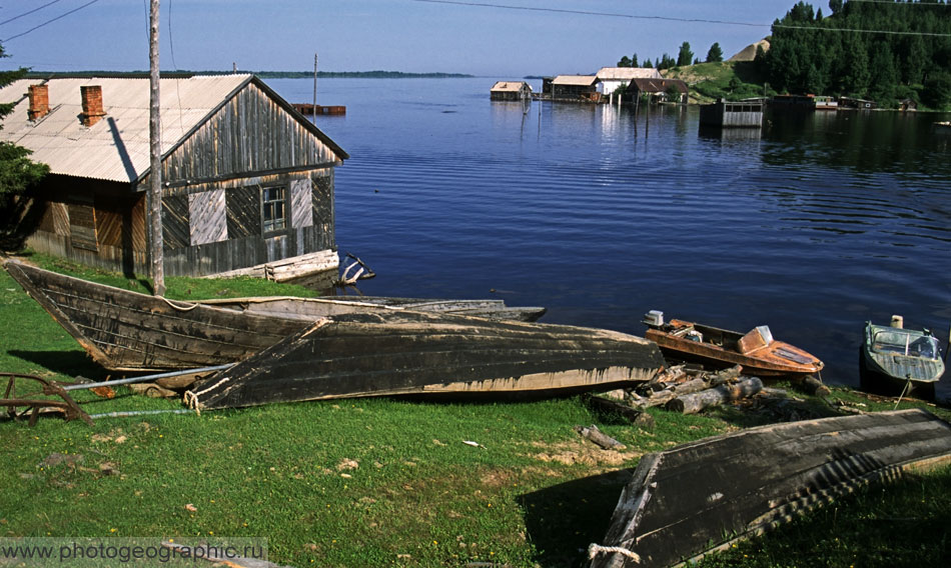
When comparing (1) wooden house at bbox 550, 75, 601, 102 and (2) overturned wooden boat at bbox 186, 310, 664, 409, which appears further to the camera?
(1) wooden house at bbox 550, 75, 601, 102

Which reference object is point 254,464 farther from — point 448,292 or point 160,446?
point 448,292

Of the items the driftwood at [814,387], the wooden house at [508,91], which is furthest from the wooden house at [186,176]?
the wooden house at [508,91]

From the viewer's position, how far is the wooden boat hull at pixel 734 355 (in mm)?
19953

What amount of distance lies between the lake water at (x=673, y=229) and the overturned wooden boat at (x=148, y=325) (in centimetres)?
1628

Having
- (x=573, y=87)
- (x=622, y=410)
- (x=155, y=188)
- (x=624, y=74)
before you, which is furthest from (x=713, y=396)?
(x=573, y=87)

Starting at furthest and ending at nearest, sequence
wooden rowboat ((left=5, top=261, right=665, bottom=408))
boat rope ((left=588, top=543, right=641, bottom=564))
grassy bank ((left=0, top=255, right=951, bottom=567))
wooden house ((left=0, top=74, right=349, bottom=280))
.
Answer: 1. wooden house ((left=0, top=74, right=349, bottom=280))
2. wooden rowboat ((left=5, top=261, right=665, bottom=408))
3. grassy bank ((left=0, top=255, right=951, bottom=567))
4. boat rope ((left=588, top=543, right=641, bottom=564))

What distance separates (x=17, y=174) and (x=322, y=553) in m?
20.9

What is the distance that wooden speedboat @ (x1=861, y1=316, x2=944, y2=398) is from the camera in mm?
20312

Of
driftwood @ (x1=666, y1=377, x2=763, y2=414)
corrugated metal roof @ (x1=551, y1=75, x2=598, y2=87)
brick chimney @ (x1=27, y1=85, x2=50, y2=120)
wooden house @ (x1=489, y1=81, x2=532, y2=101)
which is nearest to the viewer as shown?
driftwood @ (x1=666, y1=377, x2=763, y2=414)

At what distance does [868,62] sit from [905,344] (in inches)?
6335

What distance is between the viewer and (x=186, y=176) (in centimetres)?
2419

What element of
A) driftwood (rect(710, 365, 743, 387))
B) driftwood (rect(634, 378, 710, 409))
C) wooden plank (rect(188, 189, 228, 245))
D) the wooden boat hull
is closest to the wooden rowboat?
driftwood (rect(634, 378, 710, 409))

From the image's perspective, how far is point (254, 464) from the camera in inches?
376

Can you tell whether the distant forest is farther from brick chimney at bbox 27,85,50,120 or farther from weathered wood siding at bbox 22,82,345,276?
brick chimney at bbox 27,85,50,120
